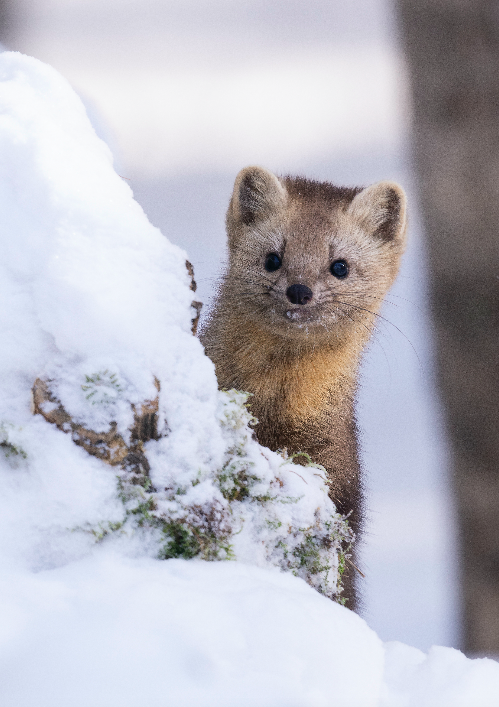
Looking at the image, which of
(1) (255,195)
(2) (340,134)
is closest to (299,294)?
(1) (255,195)

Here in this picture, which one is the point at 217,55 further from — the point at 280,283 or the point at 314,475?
the point at 314,475

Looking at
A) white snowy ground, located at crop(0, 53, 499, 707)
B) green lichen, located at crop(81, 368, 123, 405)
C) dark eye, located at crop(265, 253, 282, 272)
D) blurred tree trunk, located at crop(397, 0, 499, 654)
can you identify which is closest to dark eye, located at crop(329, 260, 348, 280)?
dark eye, located at crop(265, 253, 282, 272)

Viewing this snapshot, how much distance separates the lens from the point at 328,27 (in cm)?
257

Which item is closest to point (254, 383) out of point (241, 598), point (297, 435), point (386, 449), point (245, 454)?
point (297, 435)

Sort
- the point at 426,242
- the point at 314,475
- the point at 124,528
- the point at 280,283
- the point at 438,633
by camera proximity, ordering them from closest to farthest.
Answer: the point at 124,528 → the point at 314,475 → the point at 280,283 → the point at 426,242 → the point at 438,633

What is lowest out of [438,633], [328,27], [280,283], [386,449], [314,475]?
[438,633]

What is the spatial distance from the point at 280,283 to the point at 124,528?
36.1 inches

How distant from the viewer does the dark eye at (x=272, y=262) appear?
1625mm

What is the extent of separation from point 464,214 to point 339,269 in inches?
18.6

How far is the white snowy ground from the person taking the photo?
1.94 feet

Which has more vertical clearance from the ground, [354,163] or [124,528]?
[354,163]

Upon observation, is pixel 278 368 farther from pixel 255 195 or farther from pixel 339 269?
pixel 255 195

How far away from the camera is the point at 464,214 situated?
1.87 meters

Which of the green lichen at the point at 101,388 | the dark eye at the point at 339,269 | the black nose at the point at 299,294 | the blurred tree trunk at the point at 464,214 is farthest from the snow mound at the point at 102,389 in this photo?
the blurred tree trunk at the point at 464,214
